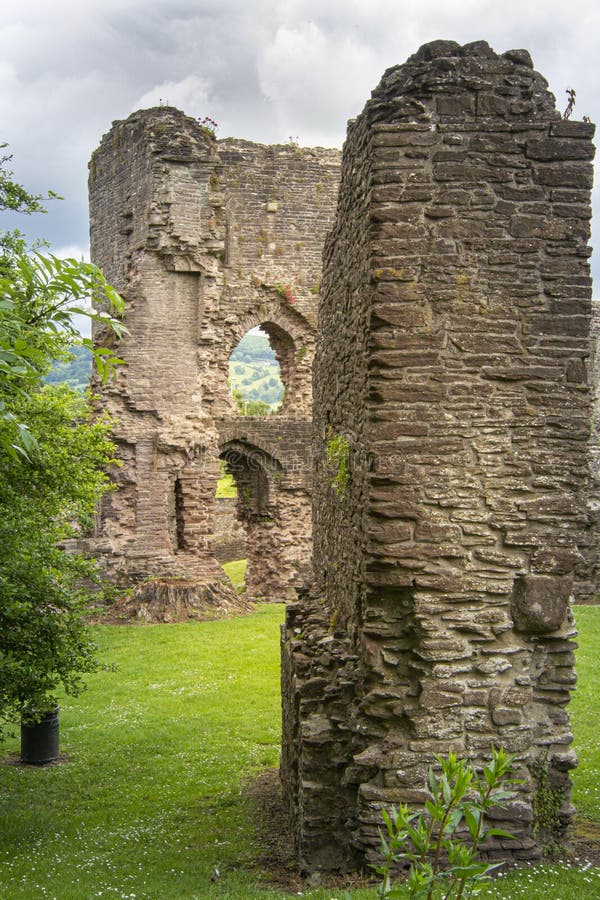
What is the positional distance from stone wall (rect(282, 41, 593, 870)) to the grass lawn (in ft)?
3.78

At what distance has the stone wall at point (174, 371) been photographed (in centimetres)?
2006

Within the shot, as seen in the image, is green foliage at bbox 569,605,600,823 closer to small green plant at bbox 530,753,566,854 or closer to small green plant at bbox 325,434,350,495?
small green plant at bbox 530,753,566,854

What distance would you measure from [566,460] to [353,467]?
1645mm

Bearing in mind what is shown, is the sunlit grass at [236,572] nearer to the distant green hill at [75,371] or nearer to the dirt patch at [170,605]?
the dirt patch at [170,605]

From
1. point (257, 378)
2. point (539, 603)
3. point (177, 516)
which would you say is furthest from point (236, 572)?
point (257, 378)

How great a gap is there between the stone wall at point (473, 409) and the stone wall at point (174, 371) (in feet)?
46.7

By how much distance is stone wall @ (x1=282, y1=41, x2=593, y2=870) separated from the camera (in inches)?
228

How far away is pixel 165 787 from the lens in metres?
8.88

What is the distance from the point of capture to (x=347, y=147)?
282 inches

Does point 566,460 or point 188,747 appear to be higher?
point 566,460

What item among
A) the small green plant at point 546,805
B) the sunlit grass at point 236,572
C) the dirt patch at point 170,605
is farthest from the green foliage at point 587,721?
the sunlit grass at point 236,572

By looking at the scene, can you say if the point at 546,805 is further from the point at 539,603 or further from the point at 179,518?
the point at 179,518

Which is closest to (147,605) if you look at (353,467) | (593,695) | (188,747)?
(188,747)

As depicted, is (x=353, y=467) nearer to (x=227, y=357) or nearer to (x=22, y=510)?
(x=22, y=510)
